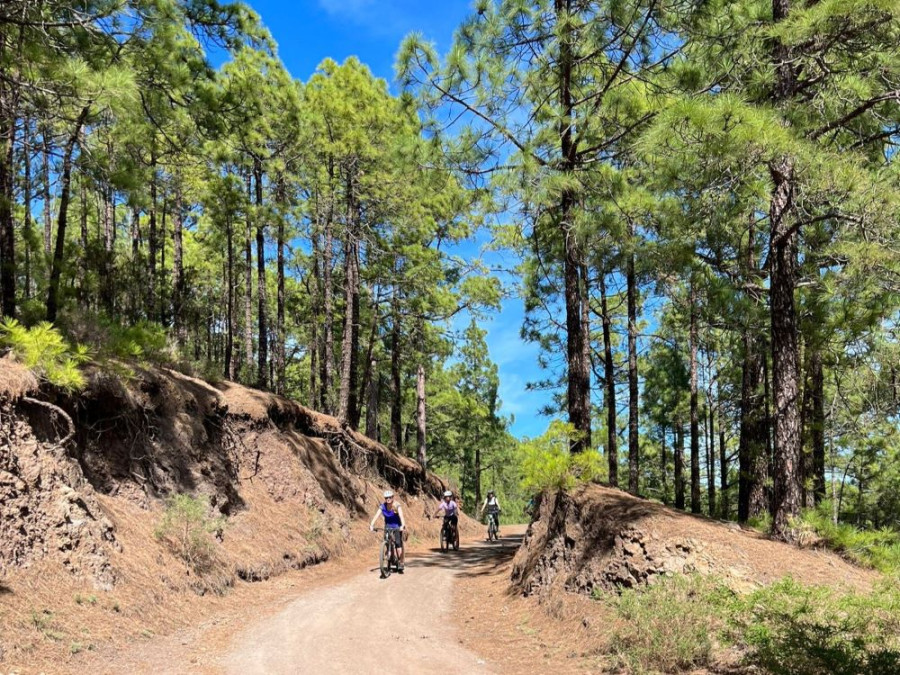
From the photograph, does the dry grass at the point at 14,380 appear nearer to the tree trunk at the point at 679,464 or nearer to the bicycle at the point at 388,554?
the bicycle at the point at 388,554

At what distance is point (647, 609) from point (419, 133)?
9365 millimetres

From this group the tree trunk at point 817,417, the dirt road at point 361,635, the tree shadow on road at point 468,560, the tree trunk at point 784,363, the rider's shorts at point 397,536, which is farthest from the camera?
the tree trunk at point 817,417

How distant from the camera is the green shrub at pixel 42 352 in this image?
8.00 meters

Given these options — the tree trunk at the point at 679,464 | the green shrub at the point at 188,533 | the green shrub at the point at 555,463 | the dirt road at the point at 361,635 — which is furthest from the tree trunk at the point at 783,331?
the tree trunk at the point at 679,464

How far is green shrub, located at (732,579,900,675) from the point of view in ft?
14.6

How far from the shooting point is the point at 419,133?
37.3 ft

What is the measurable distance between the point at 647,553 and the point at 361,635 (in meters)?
3.98

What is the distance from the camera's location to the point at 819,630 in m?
5.03

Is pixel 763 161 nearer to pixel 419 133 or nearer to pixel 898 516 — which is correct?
pixel 419 133

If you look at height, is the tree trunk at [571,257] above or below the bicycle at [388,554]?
above

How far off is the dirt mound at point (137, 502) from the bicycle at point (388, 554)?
6.90ft

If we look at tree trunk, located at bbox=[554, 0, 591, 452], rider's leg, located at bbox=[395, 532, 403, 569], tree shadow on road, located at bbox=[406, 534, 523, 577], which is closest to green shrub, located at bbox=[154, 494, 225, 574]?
rider's leg, located at bbox=[395, 532, 403, 569]

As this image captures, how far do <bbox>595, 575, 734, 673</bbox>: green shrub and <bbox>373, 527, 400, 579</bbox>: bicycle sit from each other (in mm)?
6259

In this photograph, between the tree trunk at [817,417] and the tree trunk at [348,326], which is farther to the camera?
the tree trunk at [348,326]
